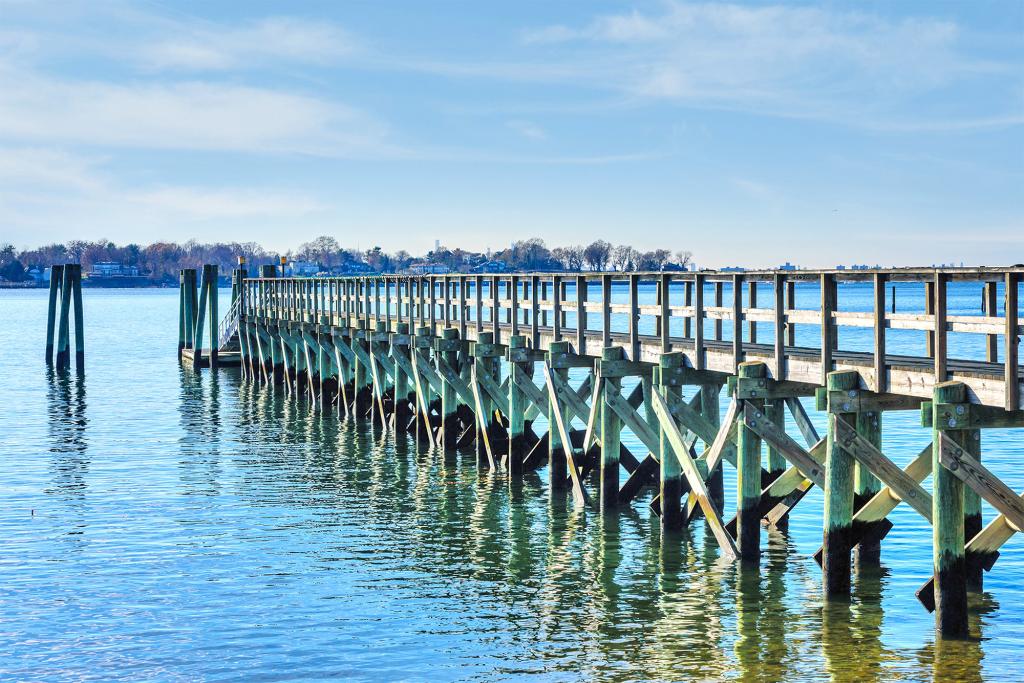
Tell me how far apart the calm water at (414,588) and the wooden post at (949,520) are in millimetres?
519

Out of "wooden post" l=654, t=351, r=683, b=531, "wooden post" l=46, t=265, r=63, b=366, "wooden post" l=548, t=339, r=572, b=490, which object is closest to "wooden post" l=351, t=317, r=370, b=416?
"wooden post" l=548, t=339, r=572, b=490

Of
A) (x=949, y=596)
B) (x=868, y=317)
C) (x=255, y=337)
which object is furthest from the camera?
(x=255, y=337)

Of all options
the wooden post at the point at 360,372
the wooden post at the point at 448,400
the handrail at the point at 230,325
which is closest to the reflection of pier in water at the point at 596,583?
the wooden post at the point at 448,400

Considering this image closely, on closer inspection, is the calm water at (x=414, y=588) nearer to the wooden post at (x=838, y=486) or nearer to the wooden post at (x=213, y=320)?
the wooden post at (x=838, y=486)

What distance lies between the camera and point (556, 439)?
20969 mm

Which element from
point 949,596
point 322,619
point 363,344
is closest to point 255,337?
point 363,344

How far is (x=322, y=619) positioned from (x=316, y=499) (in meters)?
7.68

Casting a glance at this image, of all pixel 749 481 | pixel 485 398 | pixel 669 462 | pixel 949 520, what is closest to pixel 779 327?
pixel 749 481

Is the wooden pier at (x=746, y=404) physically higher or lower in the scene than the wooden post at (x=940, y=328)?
lower

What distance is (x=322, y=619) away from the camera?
14086mm

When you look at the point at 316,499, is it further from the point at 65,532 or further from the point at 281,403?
the point at 281,403

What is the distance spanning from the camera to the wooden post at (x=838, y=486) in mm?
13375

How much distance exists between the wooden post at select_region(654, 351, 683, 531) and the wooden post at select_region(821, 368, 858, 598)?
145 inches

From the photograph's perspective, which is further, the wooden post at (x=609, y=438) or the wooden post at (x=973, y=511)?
the wooden post at (x=609, y=438)
